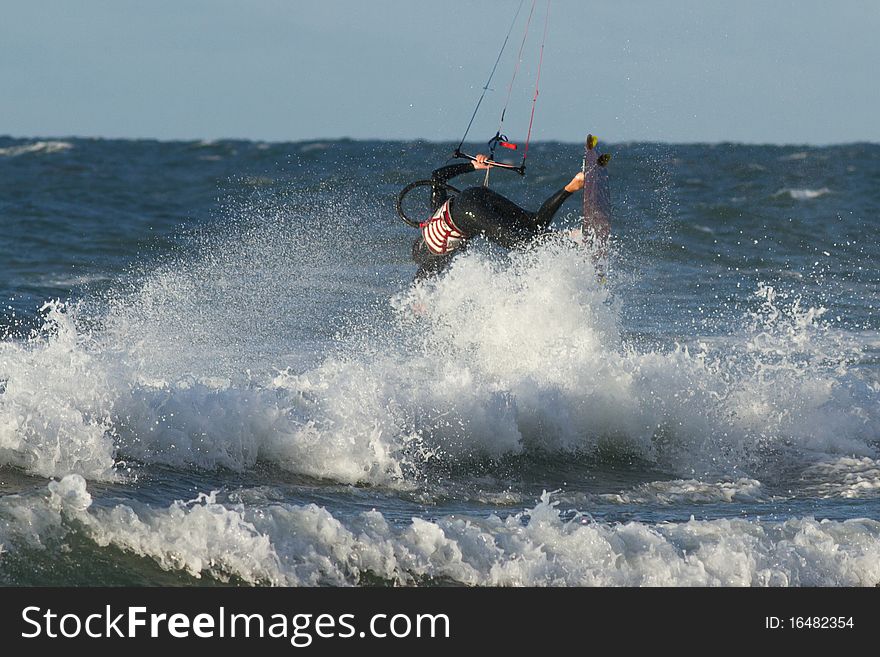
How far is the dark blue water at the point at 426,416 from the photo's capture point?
6266 millimetres

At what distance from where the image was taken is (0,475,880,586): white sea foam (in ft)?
20.1

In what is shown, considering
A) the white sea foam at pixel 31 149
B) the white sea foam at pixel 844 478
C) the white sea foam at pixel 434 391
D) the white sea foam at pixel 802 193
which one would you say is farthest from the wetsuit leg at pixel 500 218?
the white sea foam at pixel 31 149

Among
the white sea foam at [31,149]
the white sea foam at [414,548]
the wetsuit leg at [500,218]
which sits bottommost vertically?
the white sea foam at [414,548]

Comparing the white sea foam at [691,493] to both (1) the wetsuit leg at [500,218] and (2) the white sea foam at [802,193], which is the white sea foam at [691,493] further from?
(2) the white sea foam at [802,193]

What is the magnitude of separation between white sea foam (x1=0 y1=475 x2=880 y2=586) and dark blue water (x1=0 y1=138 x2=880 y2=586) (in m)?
0.01

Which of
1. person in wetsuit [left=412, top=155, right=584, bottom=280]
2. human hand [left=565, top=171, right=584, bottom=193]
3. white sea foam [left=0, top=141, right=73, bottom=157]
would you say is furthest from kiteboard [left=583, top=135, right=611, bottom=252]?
white sea foam [left=0, top=141, right=73, bottom=157]

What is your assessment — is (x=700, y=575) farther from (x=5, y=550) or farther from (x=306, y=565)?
(x=5, y=550)

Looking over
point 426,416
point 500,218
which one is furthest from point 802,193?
point 426,416

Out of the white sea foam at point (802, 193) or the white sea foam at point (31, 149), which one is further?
the white sea foam at point (31, 149)

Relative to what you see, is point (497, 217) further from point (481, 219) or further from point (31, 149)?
point (31, 149)

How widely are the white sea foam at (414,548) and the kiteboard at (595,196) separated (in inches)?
124
